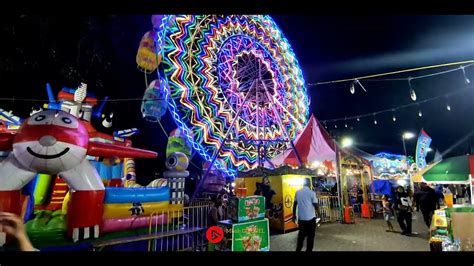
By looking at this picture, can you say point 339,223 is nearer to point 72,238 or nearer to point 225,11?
point 72,238

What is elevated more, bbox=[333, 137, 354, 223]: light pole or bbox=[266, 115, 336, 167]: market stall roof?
bbox=[266, 115, 336, 167]: market stall roof

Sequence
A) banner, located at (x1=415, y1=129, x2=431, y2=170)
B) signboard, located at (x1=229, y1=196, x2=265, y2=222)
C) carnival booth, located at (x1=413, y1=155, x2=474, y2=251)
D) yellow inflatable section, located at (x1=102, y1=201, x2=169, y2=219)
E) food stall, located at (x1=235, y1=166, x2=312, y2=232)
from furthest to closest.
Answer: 1. banner, located at (x1=415, y1=129, x2=431, y2=170)
2. food stall, located at (x1=235, y1=166, x2=312, y2=232)
3. yellow inflatable section, located at (x1=102, y1=201, x2=169, y2=219)
4. signboard, located at (x1=229, y1=196, x2=265, y2=222)
5. carnival booth, located at (x1=413, y1=155, x2=474, y2=251)

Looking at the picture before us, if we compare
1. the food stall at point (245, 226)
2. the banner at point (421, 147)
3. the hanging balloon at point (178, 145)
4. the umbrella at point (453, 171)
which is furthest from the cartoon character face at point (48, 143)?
the banner at point (421, 147)

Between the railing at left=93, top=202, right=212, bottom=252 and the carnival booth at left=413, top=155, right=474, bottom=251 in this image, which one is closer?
the carnival booth at left=413, top=155, right=474, bottom=251

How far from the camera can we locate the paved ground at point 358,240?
664 centimetres

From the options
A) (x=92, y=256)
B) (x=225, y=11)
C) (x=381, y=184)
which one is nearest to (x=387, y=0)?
(x=225, y=11)

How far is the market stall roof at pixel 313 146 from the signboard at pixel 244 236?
7.09 metres

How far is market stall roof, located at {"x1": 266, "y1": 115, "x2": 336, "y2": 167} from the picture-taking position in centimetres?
1198

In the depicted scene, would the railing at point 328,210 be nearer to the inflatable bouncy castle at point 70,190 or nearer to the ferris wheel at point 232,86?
the ferris wheel at point 232,86

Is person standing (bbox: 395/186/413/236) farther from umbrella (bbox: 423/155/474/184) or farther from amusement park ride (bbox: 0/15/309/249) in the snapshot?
amusement park ride (bbox: 0/15/309/249)

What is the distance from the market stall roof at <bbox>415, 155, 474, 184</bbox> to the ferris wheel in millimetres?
5176

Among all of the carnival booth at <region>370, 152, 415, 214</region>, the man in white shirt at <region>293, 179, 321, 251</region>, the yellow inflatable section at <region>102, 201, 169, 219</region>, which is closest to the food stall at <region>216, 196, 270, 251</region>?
the man in white shirt at <region>293, 179, 321, 251</region>

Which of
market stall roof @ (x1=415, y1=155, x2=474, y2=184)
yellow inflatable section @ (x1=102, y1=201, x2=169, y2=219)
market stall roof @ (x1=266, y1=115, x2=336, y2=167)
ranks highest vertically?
market stall roof @ (x1=266, y1=115, x2=336, y2=167)

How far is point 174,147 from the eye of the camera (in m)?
11.1
